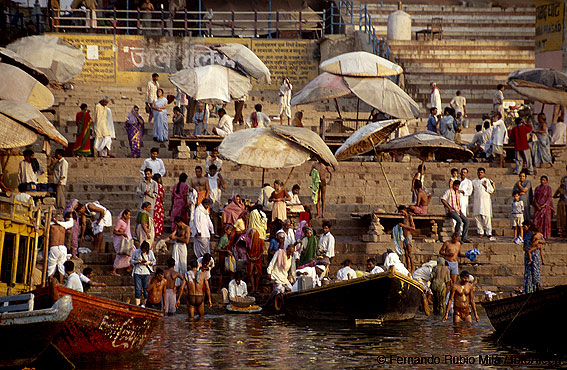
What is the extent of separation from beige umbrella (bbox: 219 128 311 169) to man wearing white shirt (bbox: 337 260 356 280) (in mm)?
1970

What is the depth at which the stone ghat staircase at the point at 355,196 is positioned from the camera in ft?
58.5

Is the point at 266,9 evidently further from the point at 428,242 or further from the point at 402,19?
the point at 428,242

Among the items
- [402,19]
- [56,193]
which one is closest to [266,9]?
[402,19]

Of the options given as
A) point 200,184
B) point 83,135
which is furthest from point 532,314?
point 83,135

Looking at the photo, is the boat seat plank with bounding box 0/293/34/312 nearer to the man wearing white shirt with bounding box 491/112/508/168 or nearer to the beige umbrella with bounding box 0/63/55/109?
the beige umbrella with bounding box 0/63/55/109

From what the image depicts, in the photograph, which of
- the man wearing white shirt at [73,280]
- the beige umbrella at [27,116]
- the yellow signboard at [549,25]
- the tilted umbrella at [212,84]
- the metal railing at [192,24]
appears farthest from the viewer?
the metal railing at [192,24]

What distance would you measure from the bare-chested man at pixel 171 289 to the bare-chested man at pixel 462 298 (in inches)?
156

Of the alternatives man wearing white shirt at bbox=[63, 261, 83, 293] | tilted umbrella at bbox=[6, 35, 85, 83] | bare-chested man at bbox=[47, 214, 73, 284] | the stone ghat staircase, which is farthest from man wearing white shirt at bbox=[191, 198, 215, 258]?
tilted umbrella at bbox=[6, 35, 85, 83]

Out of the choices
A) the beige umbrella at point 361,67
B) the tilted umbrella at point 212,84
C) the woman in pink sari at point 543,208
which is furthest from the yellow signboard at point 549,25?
the tilted umbrella at point 212,84

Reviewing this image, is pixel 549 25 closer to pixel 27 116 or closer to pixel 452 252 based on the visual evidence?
pixel 452 252

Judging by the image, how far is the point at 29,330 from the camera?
36.8ft

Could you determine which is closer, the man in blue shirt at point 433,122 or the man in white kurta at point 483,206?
the man in white kurta at point 483,206

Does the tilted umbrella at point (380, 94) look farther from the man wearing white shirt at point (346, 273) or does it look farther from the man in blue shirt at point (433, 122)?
the man wearing white shirt at point (346, 273)

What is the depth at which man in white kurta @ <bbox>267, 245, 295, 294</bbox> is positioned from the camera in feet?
55.5
